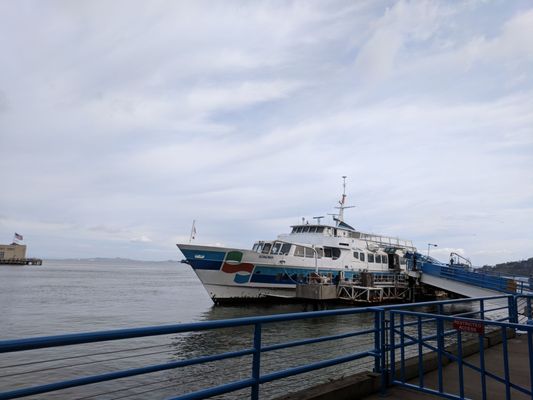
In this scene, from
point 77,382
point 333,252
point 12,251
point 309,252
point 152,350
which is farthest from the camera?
point 12,251

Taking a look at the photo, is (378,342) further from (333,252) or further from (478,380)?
(333,252)

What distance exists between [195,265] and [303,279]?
25.7 ft

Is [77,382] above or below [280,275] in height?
below

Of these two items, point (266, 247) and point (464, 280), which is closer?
point (464, 280)

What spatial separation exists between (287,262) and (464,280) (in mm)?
12316

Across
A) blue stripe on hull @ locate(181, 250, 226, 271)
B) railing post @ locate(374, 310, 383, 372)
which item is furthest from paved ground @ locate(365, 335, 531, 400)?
blue stripe on hull @ locate(181, 250, 226, 271)

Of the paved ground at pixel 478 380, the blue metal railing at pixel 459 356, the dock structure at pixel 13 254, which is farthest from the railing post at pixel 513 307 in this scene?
the dock structure at pixel 13 254

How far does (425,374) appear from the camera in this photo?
6.32 m

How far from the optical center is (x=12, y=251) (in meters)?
128

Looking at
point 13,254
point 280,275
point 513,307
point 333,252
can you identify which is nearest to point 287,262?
point 280,275

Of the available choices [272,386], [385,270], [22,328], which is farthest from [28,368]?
[385,270]

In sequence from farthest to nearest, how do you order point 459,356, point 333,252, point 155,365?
point 333,252 < point 459,356 < point 155,365

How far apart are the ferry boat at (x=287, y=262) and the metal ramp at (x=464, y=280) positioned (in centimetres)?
231

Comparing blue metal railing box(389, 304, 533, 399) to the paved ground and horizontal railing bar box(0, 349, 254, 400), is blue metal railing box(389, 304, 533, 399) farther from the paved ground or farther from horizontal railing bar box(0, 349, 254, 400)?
horizontal railing bar box(0, 349, 254, 400)
